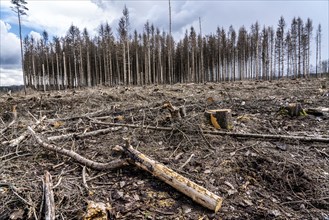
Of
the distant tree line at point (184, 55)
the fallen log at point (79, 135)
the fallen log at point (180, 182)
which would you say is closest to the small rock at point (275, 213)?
the fallen log at point (180, 182)

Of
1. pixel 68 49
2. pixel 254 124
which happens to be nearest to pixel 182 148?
pixel 254 124

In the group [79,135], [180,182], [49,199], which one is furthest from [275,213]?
[79,135]

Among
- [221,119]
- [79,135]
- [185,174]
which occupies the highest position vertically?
[221,119]

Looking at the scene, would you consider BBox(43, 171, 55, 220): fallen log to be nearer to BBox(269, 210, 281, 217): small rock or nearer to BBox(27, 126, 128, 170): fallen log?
BBox(27, 126, 128, 170): fallen log

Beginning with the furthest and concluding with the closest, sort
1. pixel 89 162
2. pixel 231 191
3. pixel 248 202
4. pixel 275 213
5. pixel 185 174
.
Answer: pixel 89 162
pixel 185 174
pixel 231 191
pixel 248 202
pixel 275 213

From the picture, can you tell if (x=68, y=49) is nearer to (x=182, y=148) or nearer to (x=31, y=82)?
(x=31, y=82)

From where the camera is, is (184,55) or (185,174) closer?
(185,174)

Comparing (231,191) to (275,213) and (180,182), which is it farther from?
(180,182)

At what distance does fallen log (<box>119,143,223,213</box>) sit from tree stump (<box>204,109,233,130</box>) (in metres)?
2.02

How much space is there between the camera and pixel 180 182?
2.77 metres

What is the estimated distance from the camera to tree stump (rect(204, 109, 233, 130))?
178 inches

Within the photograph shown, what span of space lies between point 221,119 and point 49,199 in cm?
340

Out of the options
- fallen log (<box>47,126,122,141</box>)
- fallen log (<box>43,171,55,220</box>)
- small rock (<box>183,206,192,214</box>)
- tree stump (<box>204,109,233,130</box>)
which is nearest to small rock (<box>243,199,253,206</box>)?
small rock (<box>183,206,192,214</box>)

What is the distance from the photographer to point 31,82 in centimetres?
4153
